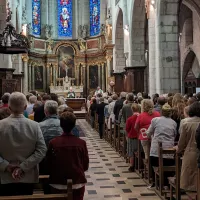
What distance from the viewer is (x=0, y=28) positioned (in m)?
15.2

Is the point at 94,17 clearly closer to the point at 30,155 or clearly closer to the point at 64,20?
the point at 64,20

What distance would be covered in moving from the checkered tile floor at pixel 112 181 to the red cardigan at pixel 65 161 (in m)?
2.57

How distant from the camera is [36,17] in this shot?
3472 cm

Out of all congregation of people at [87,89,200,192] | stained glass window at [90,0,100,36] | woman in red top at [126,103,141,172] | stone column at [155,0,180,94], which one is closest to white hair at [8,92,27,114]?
congregation of people at [87,89,200,192]

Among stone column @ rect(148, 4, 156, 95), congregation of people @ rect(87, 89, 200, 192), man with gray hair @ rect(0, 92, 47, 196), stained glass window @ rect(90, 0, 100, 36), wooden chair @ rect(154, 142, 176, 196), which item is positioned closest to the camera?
man with gray hair @ rect(0, 92, 47, 196)

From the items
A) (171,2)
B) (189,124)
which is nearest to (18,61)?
(171,2)

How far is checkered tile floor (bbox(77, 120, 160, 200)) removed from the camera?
6.41m

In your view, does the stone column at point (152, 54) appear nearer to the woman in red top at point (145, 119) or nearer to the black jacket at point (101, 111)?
the black jacket at point (101, 111)

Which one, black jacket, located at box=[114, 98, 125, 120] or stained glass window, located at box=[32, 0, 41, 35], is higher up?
stained glass window, located at box=[32, 0, 41, 35]

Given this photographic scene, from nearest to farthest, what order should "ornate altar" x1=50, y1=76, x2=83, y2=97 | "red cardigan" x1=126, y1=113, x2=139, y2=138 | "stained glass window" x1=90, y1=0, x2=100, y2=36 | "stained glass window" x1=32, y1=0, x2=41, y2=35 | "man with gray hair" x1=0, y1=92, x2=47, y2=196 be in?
"man with gray hair" x1=0, y1=92, x2=47, y2=196
"red cardigan" x1=126, y1=113, x2=139, y2=138
"ornate altar" x1=50, y1=76, x2=83, y2=97
"stained glass window" x1=32, y1=0, x2=41, y2=35
"stained glass window" x1=90, y1=0, x2=100, y2=36

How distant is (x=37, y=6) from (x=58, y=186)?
3322cm

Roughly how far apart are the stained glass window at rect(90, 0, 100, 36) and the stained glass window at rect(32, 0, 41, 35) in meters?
5.06

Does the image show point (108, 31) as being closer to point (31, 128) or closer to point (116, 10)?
point (116, 10)

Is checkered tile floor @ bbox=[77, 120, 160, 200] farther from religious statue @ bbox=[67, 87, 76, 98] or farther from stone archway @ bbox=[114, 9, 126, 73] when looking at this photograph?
religious statue @ bbox=[67, 87, 76, 98]
